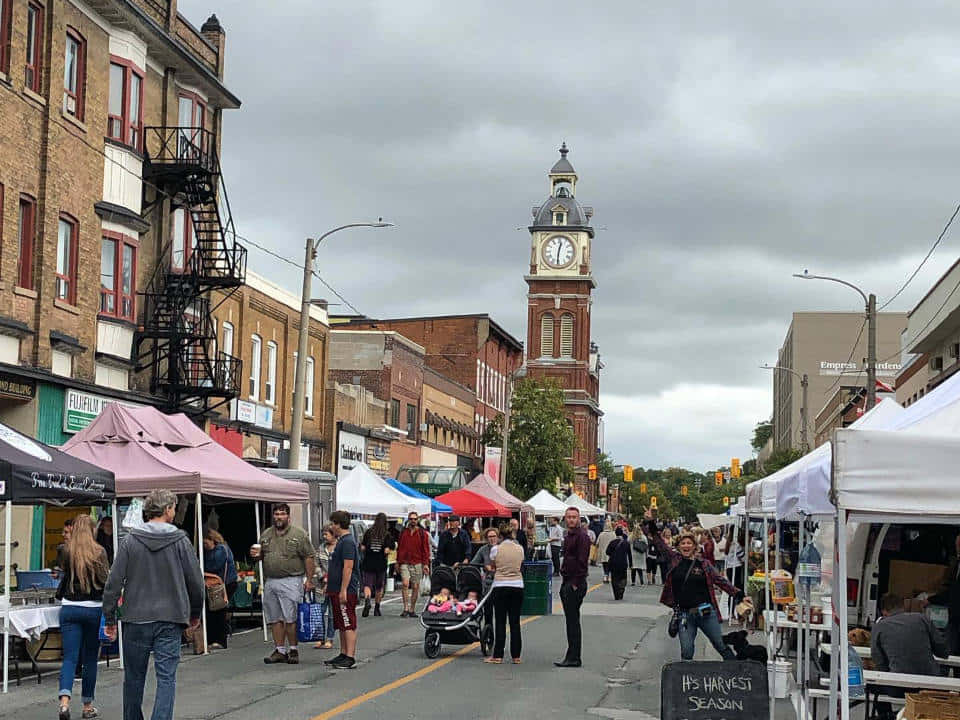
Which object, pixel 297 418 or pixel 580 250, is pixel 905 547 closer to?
pixel 297 418

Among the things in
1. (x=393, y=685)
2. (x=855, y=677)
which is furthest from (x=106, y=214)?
(x=855, y=677)

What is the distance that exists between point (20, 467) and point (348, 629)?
4973 mm

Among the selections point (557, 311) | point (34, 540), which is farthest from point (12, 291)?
point (557, 311)

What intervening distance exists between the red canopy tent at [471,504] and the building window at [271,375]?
6.99 meters

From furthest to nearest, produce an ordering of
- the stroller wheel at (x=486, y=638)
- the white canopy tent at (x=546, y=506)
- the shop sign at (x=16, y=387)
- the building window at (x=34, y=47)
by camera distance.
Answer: the white canopy tent at (x=546, y=506) → the building window at (x=34, y=47) → the shop sign at (x=16, y=387) → the stroller wheel at (x=486, y=638)

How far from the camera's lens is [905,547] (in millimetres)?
16078

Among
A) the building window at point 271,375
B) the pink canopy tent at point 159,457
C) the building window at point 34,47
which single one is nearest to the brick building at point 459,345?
the building window at point 271,375

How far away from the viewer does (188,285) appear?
3444 centimetres

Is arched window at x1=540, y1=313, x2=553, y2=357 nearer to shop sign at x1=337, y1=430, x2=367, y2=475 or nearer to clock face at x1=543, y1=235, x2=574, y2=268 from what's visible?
clock face at x1=543, y1=235, x2=574, y2=268

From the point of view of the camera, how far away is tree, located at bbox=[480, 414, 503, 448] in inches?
3349

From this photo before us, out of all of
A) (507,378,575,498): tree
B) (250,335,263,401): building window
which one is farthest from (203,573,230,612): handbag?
(507,378,575,498): tree

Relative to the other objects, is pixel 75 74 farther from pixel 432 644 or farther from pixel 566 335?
pixel 566 335

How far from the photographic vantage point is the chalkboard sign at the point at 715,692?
984 centimetres

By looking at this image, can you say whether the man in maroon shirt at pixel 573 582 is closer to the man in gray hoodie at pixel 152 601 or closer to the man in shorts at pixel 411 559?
the man in gray hoodie at pixel 152 601
